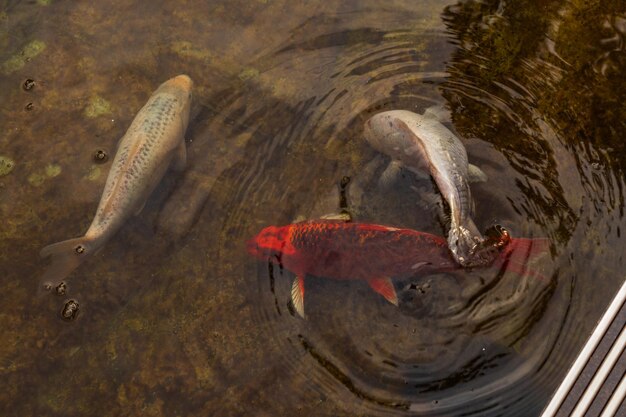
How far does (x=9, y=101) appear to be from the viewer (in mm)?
5086

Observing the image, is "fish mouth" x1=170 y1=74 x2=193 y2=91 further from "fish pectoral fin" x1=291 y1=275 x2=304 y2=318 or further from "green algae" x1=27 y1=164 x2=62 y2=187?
"fish pectoral fin" x1=291 y1=275 x2=304 y2=318

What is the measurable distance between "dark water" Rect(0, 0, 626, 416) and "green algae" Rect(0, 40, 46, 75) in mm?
21

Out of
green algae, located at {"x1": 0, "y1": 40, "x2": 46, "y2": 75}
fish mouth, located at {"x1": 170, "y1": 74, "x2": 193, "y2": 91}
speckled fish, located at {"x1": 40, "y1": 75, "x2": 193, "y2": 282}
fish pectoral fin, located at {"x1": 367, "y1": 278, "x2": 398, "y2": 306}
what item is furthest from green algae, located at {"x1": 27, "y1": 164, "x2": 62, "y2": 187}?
fish pectoral fin, located at {"x1": 367, "y1": 278, "x2": 398, "y2": 306}

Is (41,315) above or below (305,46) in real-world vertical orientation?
below

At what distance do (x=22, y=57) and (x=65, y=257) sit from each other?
2144mm

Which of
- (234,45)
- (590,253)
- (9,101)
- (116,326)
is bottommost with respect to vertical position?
(116,326)

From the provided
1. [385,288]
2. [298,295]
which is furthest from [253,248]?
[385,288]

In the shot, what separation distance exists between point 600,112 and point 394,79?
5.73ft

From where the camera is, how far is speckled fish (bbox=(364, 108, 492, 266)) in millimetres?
4117

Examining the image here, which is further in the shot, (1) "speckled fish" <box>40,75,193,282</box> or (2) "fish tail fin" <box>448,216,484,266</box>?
(1) "speckled fish" <box>40,75,193,282</box>

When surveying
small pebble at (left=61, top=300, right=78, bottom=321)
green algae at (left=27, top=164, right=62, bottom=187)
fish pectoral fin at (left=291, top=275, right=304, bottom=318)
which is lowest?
small pebble at (left=61, top=300, right=78, bottom=321)

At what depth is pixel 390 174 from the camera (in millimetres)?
4531

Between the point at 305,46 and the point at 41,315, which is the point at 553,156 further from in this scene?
the point at 41,315

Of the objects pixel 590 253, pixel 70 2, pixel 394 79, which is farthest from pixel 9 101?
pixel 590 253
